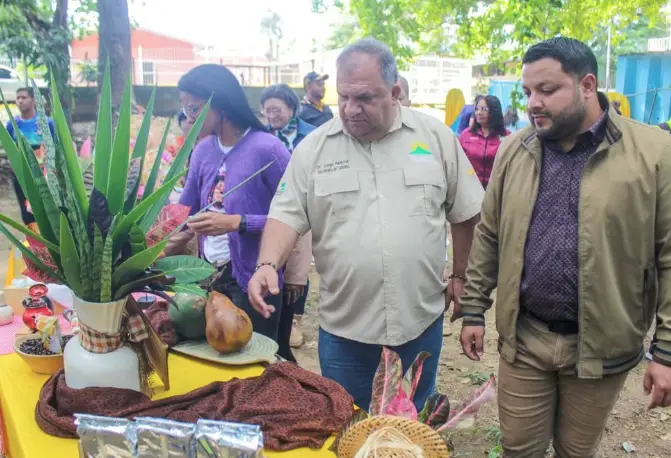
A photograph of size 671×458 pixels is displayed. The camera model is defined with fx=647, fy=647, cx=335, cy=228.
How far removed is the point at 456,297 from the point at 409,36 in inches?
250

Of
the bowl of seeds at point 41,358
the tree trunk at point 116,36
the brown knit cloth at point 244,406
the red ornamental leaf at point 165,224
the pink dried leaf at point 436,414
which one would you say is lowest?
the bowl of seeds at point 41,358

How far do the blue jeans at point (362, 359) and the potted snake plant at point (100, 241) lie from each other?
744 millimetres

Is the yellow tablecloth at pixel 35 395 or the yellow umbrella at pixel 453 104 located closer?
the yellow tablecloth at pixel 35 395

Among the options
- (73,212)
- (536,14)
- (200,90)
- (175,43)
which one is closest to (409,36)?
(536,14)

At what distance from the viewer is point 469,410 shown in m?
1.24

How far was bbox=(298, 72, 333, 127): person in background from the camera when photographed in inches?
233

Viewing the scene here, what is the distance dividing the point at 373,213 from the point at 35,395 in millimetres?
1142

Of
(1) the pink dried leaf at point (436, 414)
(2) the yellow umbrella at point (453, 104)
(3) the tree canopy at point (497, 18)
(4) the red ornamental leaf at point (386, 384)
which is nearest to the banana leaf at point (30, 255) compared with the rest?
(4) the red ornamental leaf at point (386, 384)

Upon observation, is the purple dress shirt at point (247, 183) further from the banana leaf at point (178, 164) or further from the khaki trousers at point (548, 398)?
the khaki trousers at point (548, 398)

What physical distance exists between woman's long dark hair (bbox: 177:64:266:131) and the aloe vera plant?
902 mm

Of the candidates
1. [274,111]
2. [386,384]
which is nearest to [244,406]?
[386,384]

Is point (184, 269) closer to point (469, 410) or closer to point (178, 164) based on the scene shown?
point (178, 164)

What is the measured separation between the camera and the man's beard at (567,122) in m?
1.89

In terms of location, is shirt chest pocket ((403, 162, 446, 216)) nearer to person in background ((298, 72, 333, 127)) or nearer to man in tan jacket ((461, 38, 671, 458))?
man in tan jacket ((461, 38, 671, 458))
